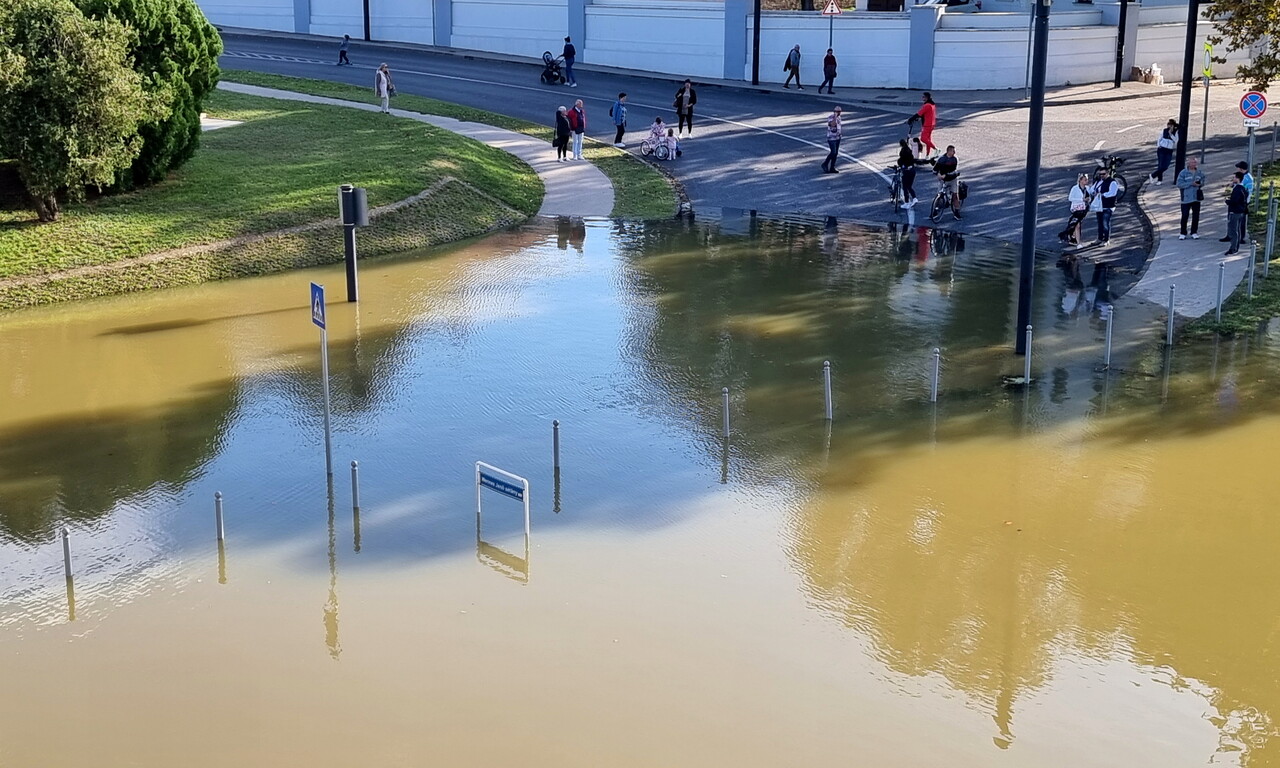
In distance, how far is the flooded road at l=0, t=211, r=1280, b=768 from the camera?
31.2 feet

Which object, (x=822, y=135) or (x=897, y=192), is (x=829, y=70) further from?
(x=897, y=192)

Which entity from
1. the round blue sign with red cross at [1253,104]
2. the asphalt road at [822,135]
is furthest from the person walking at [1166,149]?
the round blue sign with red cross at [1253,104]

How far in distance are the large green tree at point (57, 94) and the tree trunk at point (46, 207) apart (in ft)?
0.06

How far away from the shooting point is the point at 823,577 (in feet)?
38.6

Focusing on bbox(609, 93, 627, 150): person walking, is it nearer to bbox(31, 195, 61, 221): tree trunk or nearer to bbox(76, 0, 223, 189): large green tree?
bbox(76, 0, 223, 189): large green tree

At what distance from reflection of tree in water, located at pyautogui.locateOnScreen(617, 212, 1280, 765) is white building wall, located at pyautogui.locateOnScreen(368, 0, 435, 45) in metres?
35.9

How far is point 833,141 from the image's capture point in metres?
30.9

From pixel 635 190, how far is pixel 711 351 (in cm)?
1228

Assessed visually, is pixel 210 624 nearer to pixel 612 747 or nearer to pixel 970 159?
pixel 612 747

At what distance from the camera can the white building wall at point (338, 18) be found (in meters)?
56.2

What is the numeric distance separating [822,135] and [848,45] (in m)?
9.63

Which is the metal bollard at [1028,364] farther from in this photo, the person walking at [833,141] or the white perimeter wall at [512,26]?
the white perimeter wall at [512,26]

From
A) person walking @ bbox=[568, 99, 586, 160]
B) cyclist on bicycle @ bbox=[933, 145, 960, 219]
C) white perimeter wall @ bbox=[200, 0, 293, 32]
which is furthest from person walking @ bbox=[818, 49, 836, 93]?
white perimeter wall @ bbox=[200, 0, 293, 32]

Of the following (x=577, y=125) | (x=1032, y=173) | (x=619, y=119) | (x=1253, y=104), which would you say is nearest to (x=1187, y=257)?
(x=1253, y=104)
